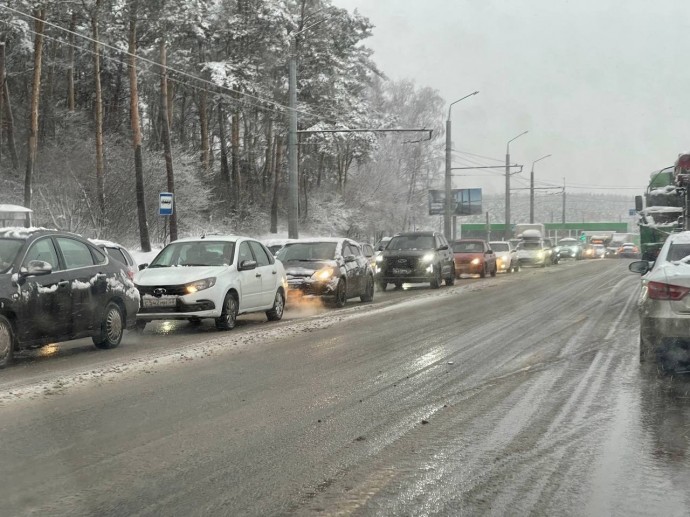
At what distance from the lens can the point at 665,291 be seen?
27.0ft

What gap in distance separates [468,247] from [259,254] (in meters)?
19.6

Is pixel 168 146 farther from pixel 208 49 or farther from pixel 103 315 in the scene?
pixel 103 315

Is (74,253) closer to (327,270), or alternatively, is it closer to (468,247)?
(327,270)

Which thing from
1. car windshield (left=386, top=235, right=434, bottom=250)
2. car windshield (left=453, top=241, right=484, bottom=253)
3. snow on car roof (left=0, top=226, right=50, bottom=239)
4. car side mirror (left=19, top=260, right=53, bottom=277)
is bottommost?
car windshield (left=453, top=241, right=484, bottom=253)

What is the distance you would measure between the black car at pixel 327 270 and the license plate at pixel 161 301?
203 inches

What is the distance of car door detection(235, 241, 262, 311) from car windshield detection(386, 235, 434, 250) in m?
11.5

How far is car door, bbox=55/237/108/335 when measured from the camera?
32.9ft

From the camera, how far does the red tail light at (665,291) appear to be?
26.7ft

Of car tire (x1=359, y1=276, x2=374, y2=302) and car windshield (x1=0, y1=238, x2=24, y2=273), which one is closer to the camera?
car windshield (x1=0, y1=238, x2=24, y2=273)

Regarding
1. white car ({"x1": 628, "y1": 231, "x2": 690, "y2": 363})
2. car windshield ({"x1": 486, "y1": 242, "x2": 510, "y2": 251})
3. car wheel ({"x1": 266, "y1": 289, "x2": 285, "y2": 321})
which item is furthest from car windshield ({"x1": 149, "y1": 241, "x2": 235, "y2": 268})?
car windshield ({"x1": 486, "y1": 242, "x2": 510, "y2": 251})

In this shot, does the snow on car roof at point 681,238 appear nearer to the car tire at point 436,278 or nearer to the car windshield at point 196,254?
the car windshield at point 196,254

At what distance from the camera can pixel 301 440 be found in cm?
569

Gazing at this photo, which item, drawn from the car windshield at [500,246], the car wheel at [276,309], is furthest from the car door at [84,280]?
the car windshield at [500,246]

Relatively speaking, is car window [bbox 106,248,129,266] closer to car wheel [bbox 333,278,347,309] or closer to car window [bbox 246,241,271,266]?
car window [bbox 246,241,271,266]
